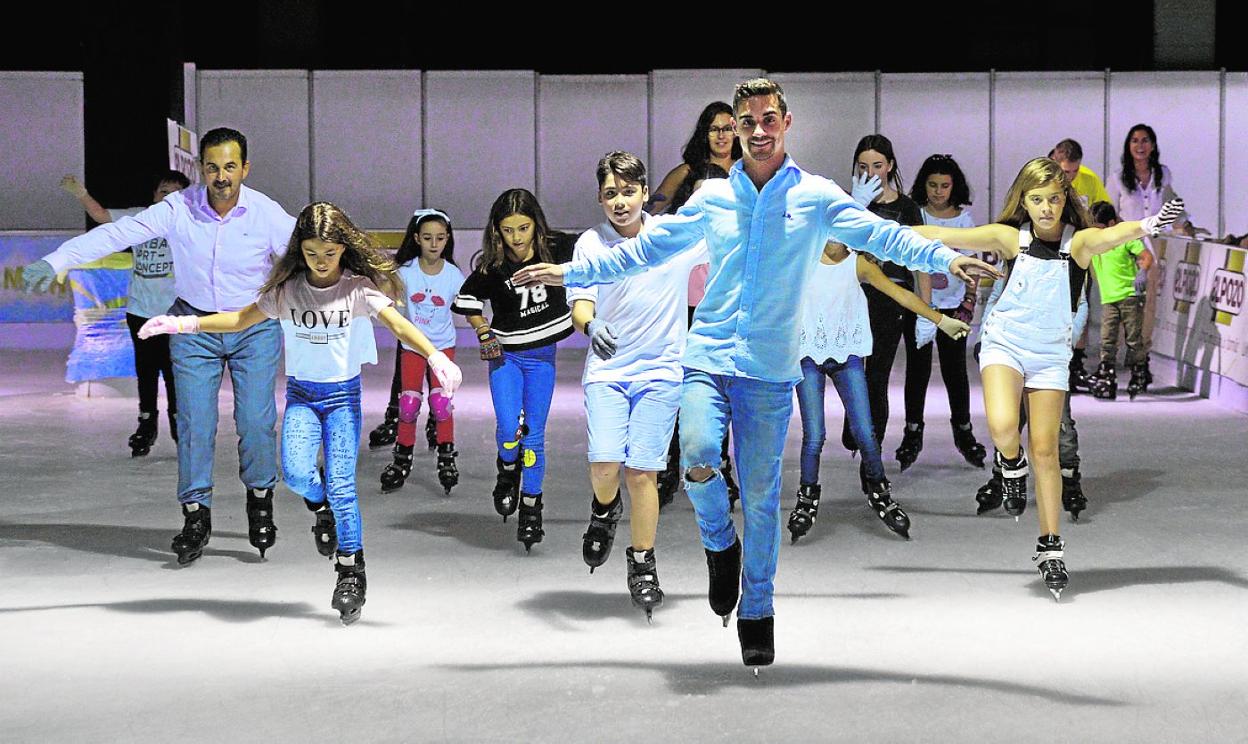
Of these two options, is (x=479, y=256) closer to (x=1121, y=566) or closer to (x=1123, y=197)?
(x=1121, y=566)

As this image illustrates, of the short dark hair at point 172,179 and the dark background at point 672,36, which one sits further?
the dark background at point 672,36

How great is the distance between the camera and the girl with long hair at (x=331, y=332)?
6.74m

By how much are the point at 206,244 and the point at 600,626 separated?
8.42ft

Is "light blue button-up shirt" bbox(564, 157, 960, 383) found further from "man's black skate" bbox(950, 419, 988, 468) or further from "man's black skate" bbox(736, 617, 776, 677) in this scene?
"man's black skate" bbox(950, 419, 988, 468)

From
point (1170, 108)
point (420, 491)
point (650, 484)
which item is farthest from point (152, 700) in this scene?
point (1170, 108)

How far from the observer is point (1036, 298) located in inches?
293

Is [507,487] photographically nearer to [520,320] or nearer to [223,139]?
[520,320]

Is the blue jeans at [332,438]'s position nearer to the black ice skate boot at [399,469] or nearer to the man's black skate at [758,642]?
the man's black skate at [758,642]

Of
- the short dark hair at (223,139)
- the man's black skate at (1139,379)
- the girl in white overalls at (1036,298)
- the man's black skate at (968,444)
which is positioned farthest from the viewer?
the man's black skate at (1139,379)

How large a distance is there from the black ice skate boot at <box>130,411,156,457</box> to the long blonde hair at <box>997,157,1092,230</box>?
18.8ft

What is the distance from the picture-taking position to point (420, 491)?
9727mm

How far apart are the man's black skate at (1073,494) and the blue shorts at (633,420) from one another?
8.74 feet

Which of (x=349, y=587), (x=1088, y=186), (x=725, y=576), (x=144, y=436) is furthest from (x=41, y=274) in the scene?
(x=1088, y=186)

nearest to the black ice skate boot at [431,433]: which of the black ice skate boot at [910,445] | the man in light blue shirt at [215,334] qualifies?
the black ice skate boot at [910,445]
